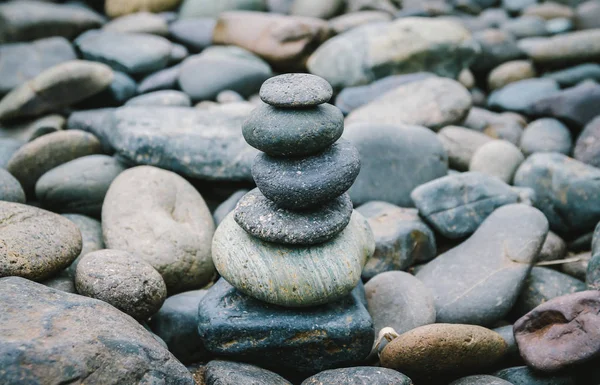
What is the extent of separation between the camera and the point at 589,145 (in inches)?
222

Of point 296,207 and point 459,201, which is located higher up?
point 296,207

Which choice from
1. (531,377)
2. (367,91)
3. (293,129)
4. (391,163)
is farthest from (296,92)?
(367,91)

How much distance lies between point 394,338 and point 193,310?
1.37 metres

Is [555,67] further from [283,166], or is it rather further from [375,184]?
[283,166]

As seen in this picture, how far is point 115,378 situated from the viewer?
274cm

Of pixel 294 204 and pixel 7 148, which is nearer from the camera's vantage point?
pixel 294 204

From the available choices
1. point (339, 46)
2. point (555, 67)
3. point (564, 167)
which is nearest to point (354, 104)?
point (339, 46)

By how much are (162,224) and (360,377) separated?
1.99m

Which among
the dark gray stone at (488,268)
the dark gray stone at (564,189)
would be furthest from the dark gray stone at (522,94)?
the dark gray stone at (488,268)

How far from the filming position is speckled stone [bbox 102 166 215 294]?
4.16 m

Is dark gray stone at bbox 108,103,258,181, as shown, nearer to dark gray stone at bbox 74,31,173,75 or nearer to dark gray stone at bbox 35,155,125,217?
dark gray stone at bbox 35,155,125,217

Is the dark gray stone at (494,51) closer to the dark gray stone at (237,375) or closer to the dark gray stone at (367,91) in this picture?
the dark gray stone at (367,91)

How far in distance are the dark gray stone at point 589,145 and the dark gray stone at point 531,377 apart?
274 centimetres

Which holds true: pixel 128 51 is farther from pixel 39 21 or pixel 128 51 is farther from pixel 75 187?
pixel 75 187
